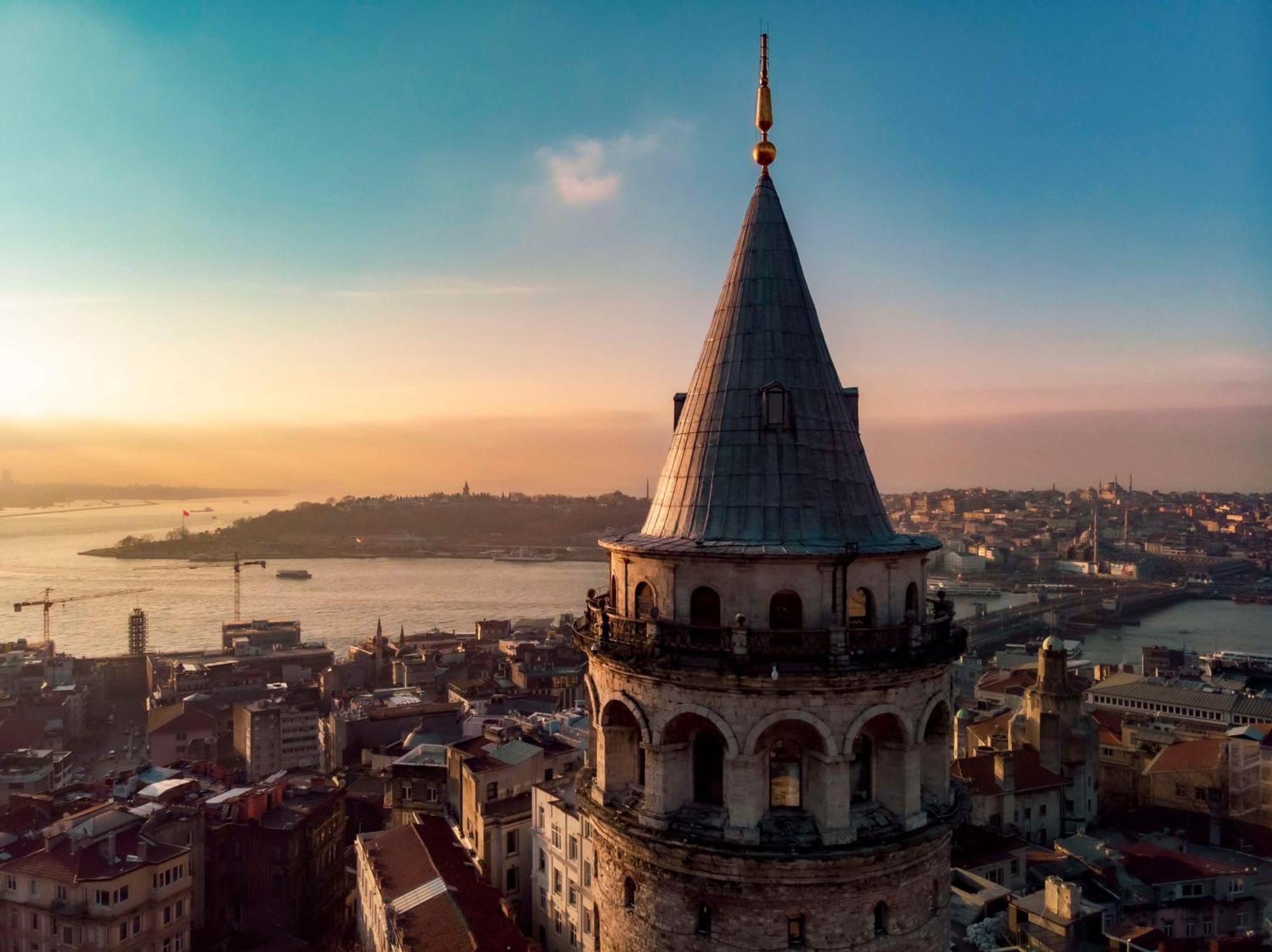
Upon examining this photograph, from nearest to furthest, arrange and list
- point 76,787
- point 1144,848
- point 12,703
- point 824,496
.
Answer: point 824,496
point 1144,848
point 76,787
point 12,703

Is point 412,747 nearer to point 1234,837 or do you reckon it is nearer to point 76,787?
point 76,787

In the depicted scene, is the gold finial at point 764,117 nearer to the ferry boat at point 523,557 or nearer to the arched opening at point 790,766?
the arched opening at point 790,766

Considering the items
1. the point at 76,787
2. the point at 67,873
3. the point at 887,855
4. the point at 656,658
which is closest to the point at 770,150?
the point at 656,658

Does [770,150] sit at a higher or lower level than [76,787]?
higher

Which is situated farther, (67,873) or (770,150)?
(67,873)

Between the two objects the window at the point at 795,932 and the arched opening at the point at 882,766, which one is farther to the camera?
the arched opening at the point at 882,766

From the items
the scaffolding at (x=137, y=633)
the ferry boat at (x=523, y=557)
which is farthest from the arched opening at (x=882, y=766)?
the ferry boat at (x=523, y=557)
